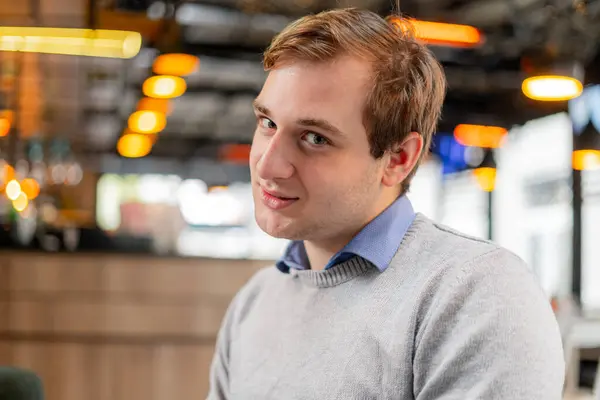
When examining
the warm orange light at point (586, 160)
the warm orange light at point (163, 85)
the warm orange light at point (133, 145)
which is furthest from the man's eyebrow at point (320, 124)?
the warm orange light at point (133, 145)

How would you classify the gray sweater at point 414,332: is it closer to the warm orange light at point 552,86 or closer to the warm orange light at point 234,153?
the warm orange light at point 552,86

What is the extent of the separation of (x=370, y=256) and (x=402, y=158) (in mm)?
196

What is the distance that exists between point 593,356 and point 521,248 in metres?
5.11

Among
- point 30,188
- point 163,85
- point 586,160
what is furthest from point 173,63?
point 586,160

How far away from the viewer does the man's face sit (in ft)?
4.20

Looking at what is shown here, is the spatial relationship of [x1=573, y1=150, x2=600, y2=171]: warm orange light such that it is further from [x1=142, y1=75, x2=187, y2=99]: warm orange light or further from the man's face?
the man's face

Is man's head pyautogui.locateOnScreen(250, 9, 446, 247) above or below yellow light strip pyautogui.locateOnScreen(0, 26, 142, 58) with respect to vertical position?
below

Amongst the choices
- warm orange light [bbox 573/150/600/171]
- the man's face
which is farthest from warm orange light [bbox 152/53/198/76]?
the man's face

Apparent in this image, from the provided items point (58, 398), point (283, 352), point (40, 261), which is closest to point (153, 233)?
point (40, 261)

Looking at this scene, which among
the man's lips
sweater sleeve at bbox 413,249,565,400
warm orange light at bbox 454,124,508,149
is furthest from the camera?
warm orange light at bbox 454,124,508,149

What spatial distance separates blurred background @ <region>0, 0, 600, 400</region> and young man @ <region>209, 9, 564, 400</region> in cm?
28

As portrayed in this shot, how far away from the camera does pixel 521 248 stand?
11.7m

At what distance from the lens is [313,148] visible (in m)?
1.29

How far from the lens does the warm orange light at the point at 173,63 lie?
7.09m
